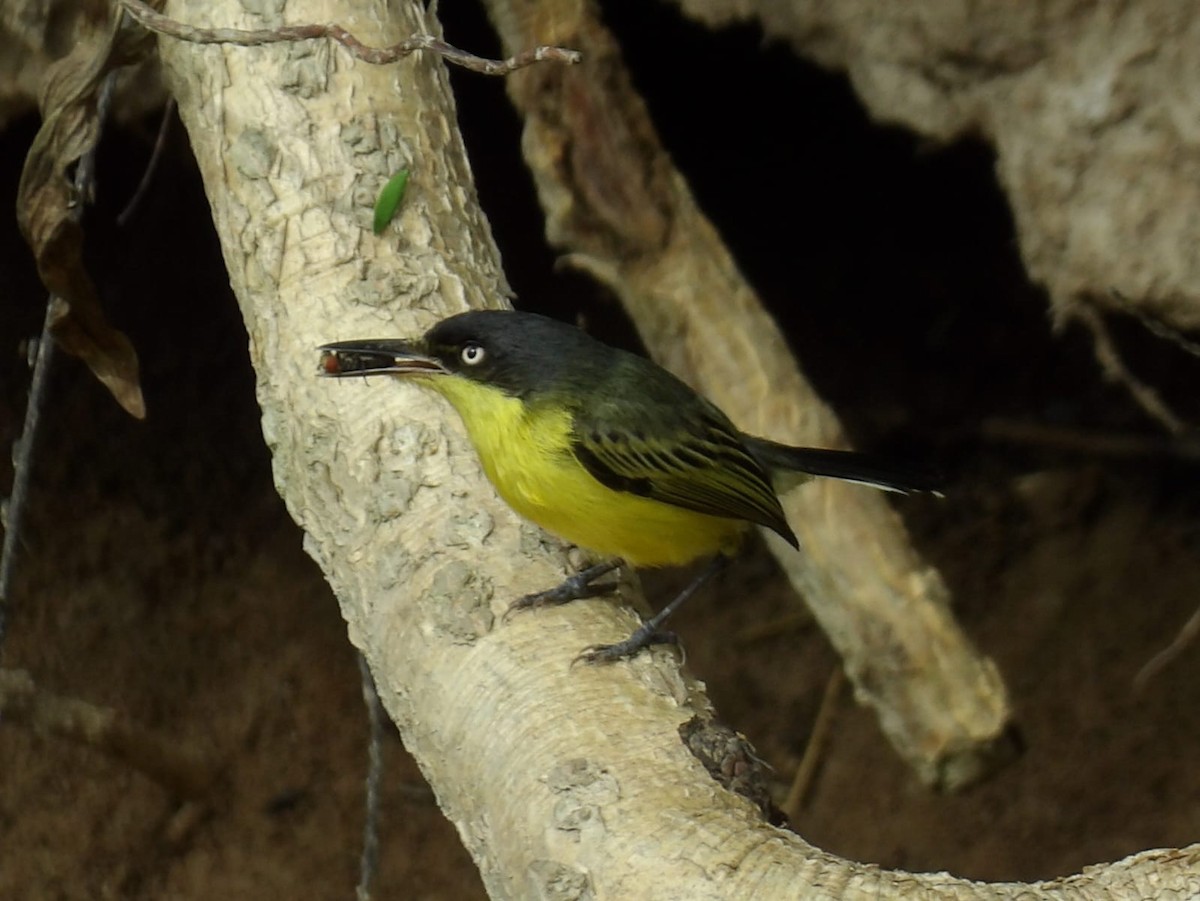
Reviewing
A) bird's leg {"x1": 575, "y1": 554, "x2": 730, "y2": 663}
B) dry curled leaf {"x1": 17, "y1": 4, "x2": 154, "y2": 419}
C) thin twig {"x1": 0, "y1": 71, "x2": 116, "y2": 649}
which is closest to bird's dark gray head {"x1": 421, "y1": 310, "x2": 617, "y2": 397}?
bird's leg {"x1": 575, "y1": 554, "x2": 730, "y2": 663}

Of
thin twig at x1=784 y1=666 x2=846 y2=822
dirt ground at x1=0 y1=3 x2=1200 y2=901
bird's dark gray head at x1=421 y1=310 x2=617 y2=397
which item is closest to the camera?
bird's dark gray head at x1=421 y1=310 x2=617 y2=397

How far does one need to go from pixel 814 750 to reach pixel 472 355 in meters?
2.70

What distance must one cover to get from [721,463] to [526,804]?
1.17 meters

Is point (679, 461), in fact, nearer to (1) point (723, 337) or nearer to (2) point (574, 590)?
(2) point (574, 590)

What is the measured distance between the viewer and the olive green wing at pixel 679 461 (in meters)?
2.92

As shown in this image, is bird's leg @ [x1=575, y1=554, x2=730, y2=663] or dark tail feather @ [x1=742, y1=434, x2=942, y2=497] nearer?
bird's leg @ [x1=575, y1=554, x2=730, y2=663]

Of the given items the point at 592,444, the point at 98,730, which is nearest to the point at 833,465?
the point at 592,444

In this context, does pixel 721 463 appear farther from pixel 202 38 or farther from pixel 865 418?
pixel 865 418

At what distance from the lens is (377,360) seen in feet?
8.80

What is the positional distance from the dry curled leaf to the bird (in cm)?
80

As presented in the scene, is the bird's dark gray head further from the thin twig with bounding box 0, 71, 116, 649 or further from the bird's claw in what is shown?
the thin twig with bounding box 0, 71, 116, 649

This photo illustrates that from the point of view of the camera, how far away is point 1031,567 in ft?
17.9

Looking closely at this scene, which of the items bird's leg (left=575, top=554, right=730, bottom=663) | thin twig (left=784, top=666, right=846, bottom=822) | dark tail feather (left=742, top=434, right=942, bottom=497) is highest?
dark tail feather (left=742, top=434, right=942, bottom=497)

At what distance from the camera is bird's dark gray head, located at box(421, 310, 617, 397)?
2.77m
